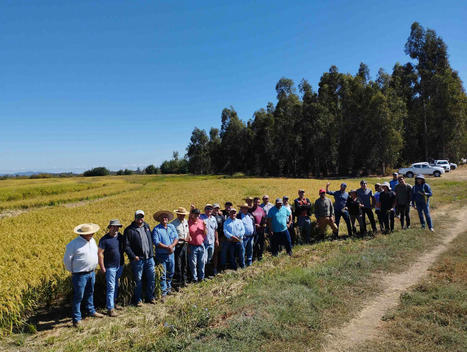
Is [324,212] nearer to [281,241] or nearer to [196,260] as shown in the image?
[281,241]

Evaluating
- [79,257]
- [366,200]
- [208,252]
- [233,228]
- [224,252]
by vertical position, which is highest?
[366,200]

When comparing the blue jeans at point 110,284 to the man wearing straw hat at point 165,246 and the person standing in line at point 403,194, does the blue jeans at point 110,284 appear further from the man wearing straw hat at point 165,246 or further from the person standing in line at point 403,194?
the person standing in line at point 403,194

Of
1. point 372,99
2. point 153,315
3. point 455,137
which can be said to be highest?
point 372,99

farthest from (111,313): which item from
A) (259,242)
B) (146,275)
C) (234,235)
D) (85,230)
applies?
(259,242)

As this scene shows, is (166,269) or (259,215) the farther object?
(259,215)

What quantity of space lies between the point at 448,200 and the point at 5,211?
3259cm

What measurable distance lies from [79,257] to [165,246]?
1884mm

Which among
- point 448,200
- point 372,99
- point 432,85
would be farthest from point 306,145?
point 448,200

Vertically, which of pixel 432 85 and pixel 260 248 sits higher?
pixel 432 85

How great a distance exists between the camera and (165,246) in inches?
266

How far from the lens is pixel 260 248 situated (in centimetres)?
951

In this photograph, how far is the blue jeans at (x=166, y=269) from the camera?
22.5 ft

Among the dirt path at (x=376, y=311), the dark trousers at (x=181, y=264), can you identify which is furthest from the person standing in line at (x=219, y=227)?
the dirt path at (x=376, y=311)

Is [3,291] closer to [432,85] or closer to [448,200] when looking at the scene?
[448,200]
